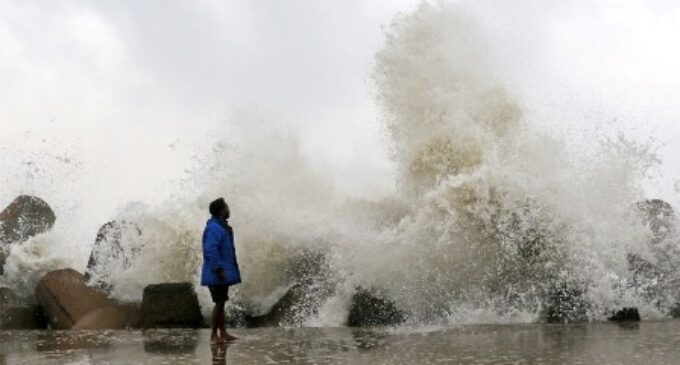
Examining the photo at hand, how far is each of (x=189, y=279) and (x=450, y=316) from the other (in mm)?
4802

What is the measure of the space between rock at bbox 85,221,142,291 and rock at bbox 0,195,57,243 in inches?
71.6

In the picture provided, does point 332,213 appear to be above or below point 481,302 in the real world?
above

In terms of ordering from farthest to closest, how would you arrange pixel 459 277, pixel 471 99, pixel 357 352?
pixel 471 99 → pixel 459 277 → pixel 357 352

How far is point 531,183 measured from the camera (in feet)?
31.3

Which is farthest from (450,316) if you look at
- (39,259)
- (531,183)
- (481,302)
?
(39,259)

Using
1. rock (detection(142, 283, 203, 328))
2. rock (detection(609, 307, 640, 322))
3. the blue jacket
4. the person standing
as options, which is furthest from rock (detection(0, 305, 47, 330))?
rock (detection(609, 307, 640, 322))

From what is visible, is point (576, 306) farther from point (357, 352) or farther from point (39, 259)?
point (39, 259)

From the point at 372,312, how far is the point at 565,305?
2080 millimetres

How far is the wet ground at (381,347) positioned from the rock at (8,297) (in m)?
3.51

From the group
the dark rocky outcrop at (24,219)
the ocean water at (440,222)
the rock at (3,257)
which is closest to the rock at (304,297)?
the ocean water at (440,222)

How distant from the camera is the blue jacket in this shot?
7133 mm

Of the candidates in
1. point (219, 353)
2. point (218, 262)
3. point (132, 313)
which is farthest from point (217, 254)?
point (132, 313)

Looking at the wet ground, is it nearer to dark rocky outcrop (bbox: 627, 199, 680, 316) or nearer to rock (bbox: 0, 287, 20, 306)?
dark rocky outcrop (bbox: 627, 199, 680, 316)

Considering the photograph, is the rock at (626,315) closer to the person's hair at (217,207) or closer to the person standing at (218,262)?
the person standing at (218,262)
